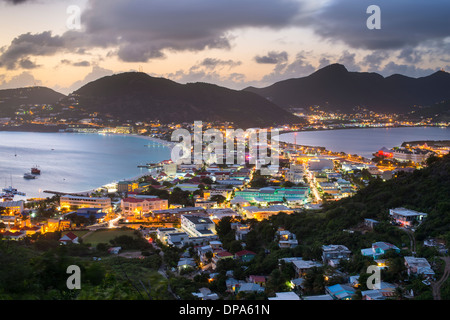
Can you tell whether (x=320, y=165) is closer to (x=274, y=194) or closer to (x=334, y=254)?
(x=274, y=194)

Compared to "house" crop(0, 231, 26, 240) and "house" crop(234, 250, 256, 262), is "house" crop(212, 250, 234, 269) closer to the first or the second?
"house" crop(234, 250, 256, 262)

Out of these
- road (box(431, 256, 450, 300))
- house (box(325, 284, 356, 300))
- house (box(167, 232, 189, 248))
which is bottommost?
house (box(167, 232, 189, 248))

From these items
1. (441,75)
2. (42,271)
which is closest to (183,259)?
(42,271)

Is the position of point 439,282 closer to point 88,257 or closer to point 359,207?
point 359,207

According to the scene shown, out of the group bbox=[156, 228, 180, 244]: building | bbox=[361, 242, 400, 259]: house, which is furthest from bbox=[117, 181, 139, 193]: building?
bbox=[361, 242, 400, 259]: house

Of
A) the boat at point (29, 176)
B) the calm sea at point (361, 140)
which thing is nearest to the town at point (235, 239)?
the boat at point (29, 176)

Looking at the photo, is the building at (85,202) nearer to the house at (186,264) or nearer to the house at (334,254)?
the house at (186,264)
